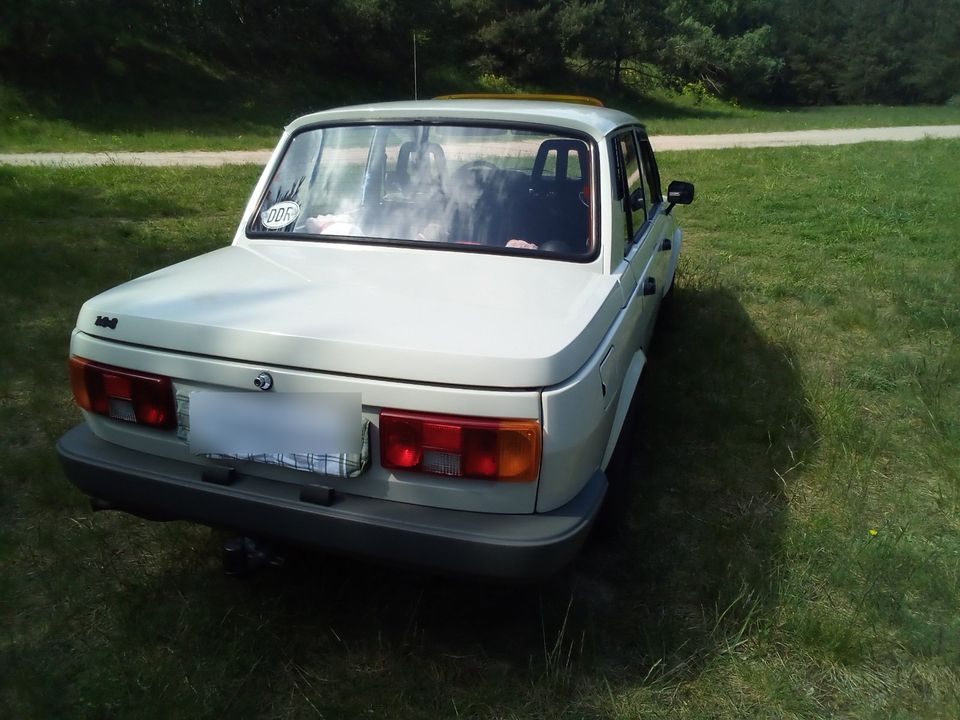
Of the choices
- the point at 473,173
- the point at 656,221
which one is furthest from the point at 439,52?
the point at 473,173

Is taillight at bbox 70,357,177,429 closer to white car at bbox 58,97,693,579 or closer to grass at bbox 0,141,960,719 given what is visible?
white car at bbox 58,97,693,579

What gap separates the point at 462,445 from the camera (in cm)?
203

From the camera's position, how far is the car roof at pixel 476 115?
3.19 metres

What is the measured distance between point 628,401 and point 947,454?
199 centimetres

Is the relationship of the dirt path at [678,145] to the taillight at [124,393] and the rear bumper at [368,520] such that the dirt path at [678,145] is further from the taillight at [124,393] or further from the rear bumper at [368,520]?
the rear bumper at [368,520]

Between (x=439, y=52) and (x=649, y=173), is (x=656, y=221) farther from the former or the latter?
(x=439, y=52)

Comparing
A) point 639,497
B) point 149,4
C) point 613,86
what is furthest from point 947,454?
point 613,86

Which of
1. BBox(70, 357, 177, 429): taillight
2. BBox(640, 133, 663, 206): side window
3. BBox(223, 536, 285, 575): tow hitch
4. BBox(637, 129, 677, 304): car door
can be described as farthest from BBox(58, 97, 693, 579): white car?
BBox(640, 133, 663, 206): side window

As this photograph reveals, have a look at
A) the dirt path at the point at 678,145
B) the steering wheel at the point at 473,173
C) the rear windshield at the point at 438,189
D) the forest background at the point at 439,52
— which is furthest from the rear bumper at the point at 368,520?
the dirt path at the point at 678,145

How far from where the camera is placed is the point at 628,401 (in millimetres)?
2898

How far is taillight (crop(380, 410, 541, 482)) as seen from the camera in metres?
2.01

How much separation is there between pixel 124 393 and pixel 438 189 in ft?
4.67

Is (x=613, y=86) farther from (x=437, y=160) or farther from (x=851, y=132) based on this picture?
(x=437, y=160)

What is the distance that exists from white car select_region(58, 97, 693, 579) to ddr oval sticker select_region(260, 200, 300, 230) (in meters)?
0.21
